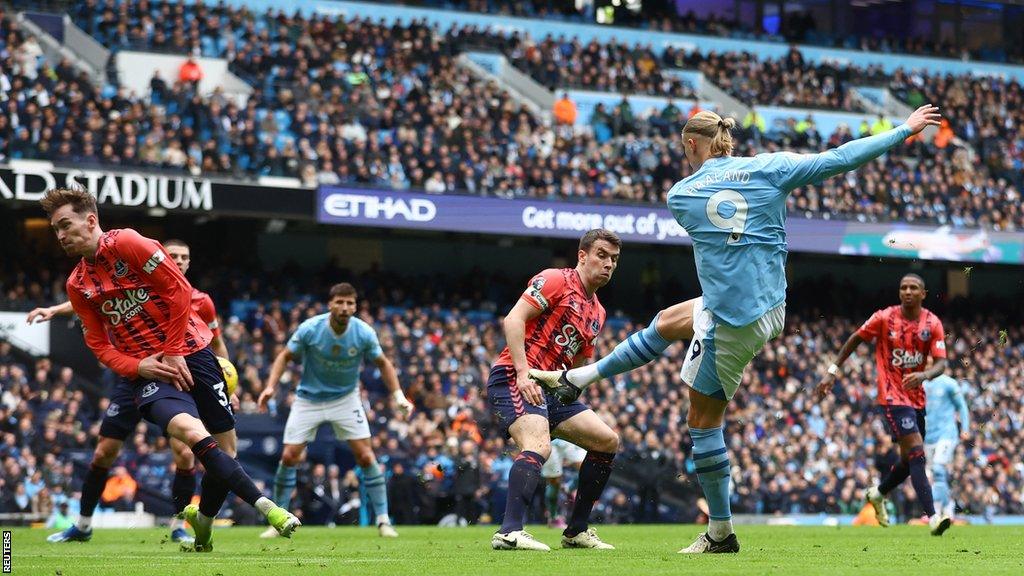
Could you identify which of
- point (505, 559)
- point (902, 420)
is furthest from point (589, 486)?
point (902, 420)

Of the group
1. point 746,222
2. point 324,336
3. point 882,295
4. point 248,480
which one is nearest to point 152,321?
point 248,480

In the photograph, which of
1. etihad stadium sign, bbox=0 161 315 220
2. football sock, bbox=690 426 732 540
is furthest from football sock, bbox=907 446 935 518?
etihad stadium sign, bbox=0 161 315 220

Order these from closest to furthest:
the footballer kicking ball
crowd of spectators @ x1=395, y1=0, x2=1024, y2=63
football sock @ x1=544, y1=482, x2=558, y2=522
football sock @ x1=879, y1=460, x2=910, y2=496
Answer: the footballer kicking ball, football sock @ x1=879, y1=460, x2=910, y2=496, football sock @ x1=544, y1=482, x2=558, y2=522, crowd of spectators @ x1=395, y1=0, x2=1024, y2=63

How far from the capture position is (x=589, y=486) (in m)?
9.94

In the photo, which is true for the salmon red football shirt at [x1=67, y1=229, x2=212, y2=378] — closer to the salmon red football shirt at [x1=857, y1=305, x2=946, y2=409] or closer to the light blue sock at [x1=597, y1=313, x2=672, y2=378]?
the light blue sock at [x1=597, y1=313, x2=672, y2=378]

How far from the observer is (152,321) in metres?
9.07

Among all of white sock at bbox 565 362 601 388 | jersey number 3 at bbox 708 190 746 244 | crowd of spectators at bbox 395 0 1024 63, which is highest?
crowd of spectators at bbox 395 0 1024 63

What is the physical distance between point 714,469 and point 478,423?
1584 cm

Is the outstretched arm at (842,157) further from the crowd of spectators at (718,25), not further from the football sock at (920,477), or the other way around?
the crowd of spectators at (718,25)

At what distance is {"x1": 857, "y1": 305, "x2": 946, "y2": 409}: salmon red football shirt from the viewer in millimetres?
14586

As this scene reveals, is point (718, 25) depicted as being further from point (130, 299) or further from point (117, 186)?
point (130, 299)

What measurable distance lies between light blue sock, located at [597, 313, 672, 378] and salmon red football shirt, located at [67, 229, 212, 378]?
2630 mm

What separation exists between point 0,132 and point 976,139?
24565 millimetres

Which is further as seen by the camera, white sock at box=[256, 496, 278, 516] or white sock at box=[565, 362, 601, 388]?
white sock at box=[565, 362, 601, 388]
